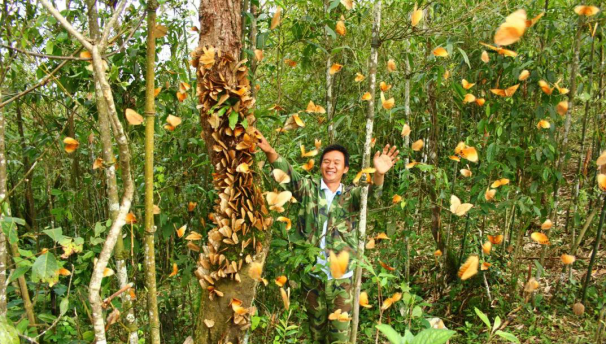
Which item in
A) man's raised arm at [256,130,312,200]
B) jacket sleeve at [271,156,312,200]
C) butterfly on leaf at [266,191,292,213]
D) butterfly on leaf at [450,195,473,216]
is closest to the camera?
butterfly on leaf at [266,191,292,213]

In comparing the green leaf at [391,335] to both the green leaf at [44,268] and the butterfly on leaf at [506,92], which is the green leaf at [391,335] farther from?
the butterfly on leaf at [506,92]

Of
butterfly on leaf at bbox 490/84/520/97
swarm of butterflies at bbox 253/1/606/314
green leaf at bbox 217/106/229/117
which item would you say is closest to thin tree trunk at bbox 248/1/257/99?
swarm of butterflies at bbox 253/1/606/314

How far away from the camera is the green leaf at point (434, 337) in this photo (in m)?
0.92

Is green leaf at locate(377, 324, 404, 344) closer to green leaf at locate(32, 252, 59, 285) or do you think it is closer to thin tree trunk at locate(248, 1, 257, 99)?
green leaf at locate(32, 252, 59, 285)

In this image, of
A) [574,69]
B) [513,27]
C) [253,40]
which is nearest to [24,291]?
[253,40]

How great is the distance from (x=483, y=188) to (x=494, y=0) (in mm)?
1387

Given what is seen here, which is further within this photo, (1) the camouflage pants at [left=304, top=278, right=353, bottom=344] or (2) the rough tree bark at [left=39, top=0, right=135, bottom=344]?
(1) the camouflage pants at [left=304, top=278, right=353, bottom=344]

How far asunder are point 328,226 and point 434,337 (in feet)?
5.10

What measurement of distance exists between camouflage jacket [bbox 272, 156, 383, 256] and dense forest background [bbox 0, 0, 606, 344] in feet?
0.37

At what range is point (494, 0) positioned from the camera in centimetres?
287

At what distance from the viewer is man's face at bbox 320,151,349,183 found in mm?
2541

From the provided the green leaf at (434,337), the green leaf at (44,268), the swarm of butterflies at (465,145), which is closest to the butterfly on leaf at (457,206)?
the swarm of butterflies at (465,145)

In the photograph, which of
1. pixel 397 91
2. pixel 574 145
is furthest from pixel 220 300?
pixel 574 145

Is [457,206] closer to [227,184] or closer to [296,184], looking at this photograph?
[296,184]
